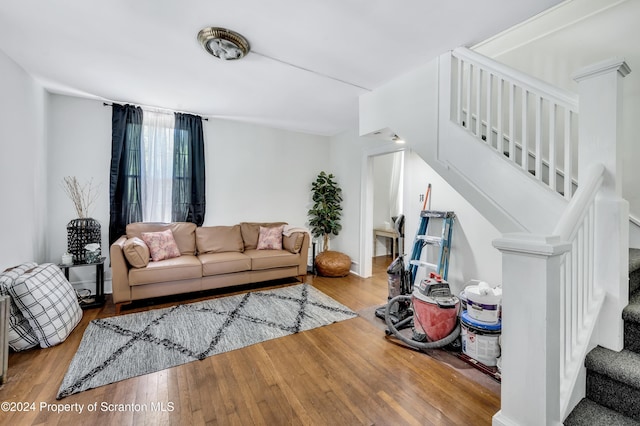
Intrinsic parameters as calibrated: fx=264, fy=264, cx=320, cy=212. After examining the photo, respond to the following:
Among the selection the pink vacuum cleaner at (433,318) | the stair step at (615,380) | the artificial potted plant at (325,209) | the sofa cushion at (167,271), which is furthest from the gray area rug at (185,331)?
the stair step at (615,380)

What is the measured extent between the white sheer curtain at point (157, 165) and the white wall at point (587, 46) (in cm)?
395

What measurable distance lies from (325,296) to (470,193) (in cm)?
220

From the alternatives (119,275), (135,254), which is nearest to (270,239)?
(135,254)

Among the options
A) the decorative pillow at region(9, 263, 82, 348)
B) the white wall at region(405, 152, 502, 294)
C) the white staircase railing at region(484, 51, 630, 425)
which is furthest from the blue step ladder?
the decorative pillow at region(9, 263, 82, 348)

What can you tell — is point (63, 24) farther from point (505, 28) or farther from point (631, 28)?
point (631, 28)

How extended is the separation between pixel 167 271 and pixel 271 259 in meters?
1.28

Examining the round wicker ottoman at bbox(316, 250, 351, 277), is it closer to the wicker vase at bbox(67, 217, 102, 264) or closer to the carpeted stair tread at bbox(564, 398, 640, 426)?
the wicker vase at bbox(67, 217, 102, 264)

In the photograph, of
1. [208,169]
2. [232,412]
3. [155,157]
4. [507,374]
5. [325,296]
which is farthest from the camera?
[208,169]

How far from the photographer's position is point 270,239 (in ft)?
13.6

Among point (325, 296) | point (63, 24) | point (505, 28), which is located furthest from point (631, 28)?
point (63, 24)

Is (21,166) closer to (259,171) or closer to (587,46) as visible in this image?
(259,171)

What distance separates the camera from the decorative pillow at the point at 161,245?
10.8 feet

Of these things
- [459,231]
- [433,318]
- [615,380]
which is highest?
[459,231]

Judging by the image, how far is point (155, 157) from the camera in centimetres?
376
